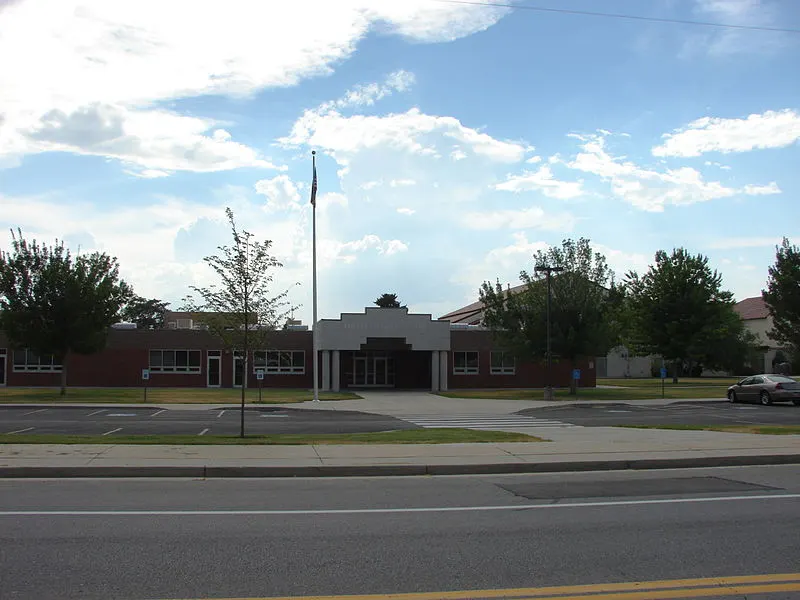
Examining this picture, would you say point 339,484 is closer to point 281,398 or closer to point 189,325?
point 281,398

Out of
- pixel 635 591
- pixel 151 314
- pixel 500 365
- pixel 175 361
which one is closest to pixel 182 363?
pixel 175 361

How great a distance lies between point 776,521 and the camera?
26.4 feet

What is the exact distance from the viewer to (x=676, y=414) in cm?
2716

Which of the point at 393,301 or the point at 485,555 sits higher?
the point at 393,301

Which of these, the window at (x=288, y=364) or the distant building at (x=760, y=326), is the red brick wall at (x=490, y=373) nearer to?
the window at (x=288, y=364)

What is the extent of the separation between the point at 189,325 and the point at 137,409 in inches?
1060

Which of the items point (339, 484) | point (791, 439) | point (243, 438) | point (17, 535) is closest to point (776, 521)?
point (339, 484)

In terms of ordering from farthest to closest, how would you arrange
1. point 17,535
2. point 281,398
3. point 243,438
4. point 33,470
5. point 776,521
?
point 281,398
point 243,438
point 33,470
point 776,521
point 17,535

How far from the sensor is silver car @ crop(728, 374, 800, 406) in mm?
32094

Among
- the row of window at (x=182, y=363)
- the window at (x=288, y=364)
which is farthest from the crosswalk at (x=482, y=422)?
the window at (x=288, y=364)

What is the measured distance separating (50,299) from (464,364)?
26462mm

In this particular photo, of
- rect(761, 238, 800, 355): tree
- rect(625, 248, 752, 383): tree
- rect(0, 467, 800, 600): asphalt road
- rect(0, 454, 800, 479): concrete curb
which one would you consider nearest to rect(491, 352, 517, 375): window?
rect(625, 248, 752, 383): tree

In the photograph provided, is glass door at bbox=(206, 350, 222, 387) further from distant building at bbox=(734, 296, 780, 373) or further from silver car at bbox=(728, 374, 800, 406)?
distant building at bbox=(734, 296, 780, 373)

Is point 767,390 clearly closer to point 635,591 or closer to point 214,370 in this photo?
point 635,591
